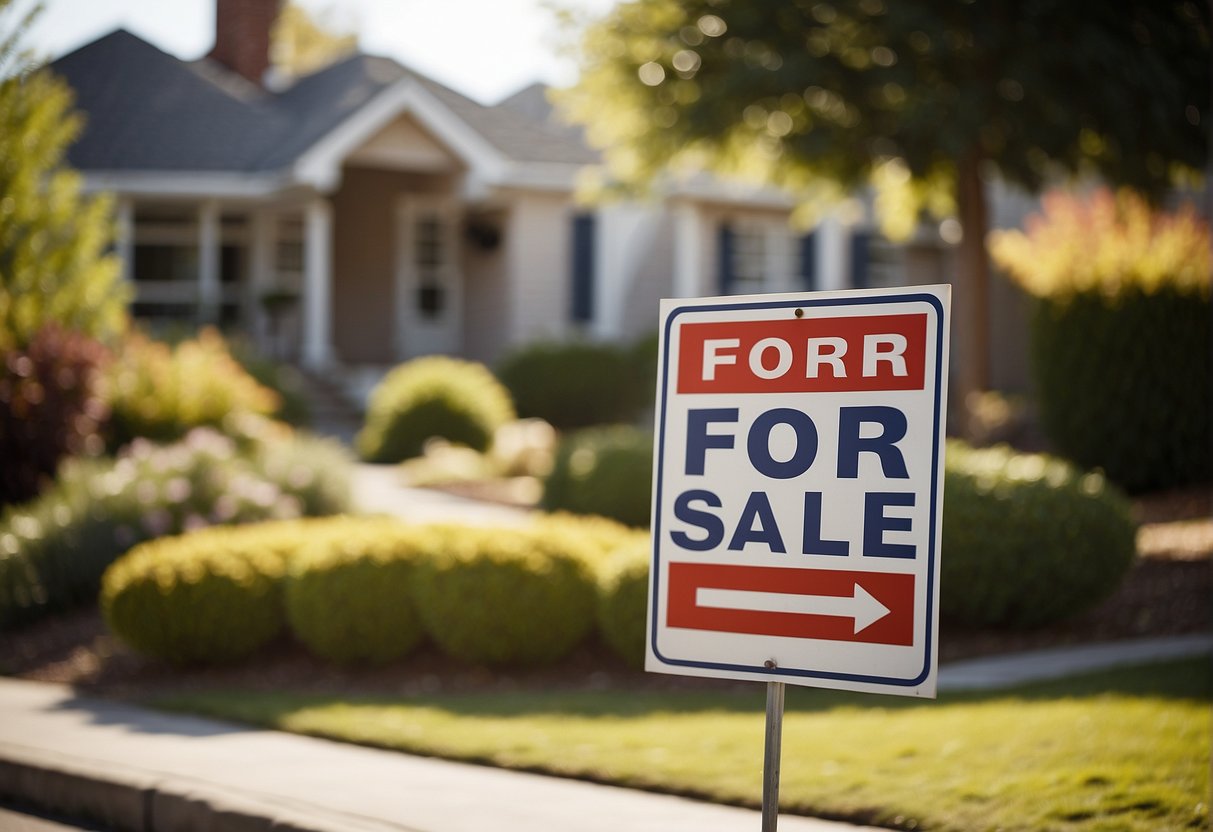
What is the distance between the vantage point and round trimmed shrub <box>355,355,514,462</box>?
1806cm

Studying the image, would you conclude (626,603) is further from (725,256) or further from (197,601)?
(725,256)

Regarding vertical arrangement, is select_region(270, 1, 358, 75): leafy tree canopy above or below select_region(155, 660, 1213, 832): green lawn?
above

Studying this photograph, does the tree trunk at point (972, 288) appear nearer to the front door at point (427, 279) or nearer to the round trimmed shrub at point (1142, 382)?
the round trimmed shrub at point (1142, 382)

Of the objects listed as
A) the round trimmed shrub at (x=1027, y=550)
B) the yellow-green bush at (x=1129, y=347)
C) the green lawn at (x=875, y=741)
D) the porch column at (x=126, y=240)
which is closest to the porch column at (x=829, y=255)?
the yellow-green bush at (x=1129, y=347)

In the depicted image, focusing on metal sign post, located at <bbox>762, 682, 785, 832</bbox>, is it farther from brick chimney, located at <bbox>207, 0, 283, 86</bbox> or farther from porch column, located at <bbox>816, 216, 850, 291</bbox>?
porch column, located at <bbox>816, 216, 850, 291</bbox>

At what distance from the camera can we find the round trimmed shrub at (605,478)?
1263 cm

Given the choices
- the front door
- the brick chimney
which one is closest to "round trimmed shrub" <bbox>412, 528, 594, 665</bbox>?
the front door

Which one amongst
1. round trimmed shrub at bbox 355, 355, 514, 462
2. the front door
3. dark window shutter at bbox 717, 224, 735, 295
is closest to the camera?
round trimmed shrub at bbox 355, 355, 514, 462

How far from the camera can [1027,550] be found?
884 cm

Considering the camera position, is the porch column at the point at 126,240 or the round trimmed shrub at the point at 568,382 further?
the porch column at the point at 126,240

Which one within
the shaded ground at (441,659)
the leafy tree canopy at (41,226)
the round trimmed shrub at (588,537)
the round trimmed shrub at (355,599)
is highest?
the leafy tree canopy at (41,226)

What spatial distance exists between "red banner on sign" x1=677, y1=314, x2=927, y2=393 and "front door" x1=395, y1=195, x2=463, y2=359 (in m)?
20.9

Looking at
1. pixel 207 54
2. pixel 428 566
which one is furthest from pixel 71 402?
pixel 207 54

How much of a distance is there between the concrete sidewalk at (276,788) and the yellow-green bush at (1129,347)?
892 centimetres
